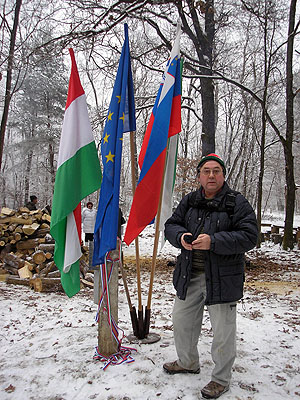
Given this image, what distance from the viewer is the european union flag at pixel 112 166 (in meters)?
3.04

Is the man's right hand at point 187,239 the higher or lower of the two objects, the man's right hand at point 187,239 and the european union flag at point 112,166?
the lower

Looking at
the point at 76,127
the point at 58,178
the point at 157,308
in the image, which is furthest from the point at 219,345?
the point at 157,308

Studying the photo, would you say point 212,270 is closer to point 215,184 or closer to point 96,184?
point 215,184

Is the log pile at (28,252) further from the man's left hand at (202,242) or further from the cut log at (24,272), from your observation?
the man's left hand at (202,242)

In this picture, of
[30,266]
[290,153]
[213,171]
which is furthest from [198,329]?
[290,153]

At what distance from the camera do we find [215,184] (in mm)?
2646

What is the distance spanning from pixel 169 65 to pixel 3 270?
19.6ft

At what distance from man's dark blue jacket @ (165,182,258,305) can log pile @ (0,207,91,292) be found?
14.7 feet

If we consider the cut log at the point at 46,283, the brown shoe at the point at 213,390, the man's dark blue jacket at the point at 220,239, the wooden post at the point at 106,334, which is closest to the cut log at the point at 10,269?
the cut log at the point at 46,283

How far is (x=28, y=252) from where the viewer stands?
24.5ft

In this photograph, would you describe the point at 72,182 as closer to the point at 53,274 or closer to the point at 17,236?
the point at 53,274

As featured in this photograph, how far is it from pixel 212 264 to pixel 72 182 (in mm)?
1676

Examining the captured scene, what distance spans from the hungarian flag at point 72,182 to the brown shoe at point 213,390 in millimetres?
1543

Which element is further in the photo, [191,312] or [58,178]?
[58,178]
